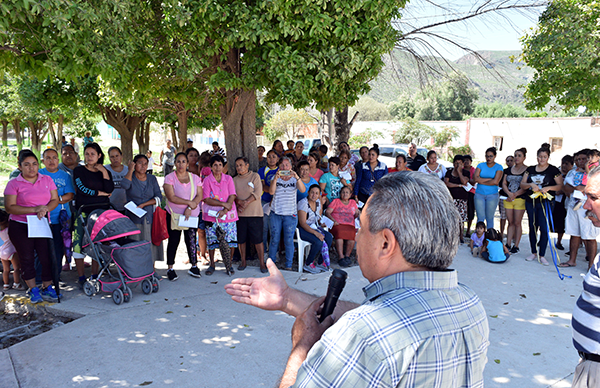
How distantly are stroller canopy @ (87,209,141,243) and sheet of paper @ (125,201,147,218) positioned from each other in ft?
Result: 1.73

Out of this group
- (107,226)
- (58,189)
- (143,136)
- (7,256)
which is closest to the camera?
(107,226)

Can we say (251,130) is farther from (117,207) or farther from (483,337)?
(483,337)

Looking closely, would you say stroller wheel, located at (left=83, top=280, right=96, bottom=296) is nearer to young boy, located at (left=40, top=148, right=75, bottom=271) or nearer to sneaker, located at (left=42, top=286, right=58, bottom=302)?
sneaker, located at (left=42, top=286, right=58, bottom=302)

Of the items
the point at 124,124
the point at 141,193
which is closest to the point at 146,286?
the point at 141,193

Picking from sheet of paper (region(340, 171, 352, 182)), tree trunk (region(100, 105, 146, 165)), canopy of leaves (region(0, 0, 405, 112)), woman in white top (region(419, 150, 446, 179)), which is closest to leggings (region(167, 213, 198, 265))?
canopy of leaves (region(0, 0, 405, 112))

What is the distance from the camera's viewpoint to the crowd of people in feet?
18.2

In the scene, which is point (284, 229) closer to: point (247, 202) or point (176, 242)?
point (247, 202)

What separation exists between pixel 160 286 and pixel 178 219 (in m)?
1.02

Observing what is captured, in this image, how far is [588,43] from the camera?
885 cm

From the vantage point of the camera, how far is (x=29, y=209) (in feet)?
16.9

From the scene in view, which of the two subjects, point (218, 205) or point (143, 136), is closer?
point (218, 205)

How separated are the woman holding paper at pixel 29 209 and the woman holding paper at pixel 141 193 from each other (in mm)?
1098

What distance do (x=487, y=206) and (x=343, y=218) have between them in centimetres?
313

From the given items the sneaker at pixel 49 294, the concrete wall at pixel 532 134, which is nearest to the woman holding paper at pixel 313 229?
the sneaker at pixel 49 294
